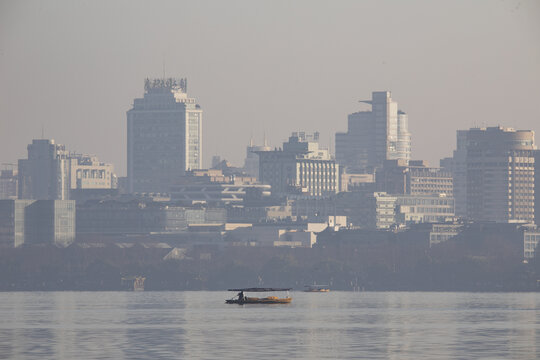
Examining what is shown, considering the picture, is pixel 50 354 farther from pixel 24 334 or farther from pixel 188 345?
pixel 24 334

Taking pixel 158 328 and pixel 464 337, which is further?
pixel 158 328

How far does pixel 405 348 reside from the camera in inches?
6624

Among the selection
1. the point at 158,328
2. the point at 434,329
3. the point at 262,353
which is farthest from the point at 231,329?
the point at 262,353

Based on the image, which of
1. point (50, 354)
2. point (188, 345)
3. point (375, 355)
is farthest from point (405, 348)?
point (50, 354)

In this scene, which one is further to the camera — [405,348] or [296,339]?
[296,339]

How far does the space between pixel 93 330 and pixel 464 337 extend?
37.4 m

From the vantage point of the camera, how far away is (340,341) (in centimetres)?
17875

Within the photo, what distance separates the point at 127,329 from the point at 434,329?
3023 centimetres

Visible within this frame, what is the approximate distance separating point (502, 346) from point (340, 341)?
1563cm

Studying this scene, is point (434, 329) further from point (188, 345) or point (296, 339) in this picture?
point (188, 345)

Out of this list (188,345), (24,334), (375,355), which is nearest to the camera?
(375,355)

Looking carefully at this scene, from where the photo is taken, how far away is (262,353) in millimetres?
162625

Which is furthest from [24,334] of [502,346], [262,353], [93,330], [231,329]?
[502,346]

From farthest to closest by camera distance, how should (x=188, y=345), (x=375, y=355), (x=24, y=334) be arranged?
(x=24, y=334) < (x=188, y=345) < (x=375, y=355)
